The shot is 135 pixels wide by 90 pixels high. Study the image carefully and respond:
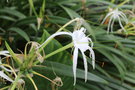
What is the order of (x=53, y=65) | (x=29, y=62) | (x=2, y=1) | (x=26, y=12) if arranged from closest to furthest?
(x=29, y=62), (x=53, y=65), (x=2, y=1), (x=26, y=12)

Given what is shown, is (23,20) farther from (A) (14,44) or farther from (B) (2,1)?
(B) (2,1)

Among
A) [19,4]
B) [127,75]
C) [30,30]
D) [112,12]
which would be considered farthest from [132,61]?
[19,4]

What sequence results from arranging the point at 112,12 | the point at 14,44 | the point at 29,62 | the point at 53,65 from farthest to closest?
1. the point at 14,44
2. the point at 112,12
3. the point at 53,65
4. the point at 29,62

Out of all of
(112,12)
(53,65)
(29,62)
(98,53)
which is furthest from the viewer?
(98,53)

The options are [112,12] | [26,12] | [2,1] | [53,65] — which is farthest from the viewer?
[26,12]

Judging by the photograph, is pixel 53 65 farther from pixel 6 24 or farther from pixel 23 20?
pixel 6 24

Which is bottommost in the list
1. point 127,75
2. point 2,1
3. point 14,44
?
point 127,75

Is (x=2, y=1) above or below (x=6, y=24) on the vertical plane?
above

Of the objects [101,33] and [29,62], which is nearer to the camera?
[29,62]

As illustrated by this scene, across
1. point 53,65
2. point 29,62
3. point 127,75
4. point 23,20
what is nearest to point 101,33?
point 127,75
